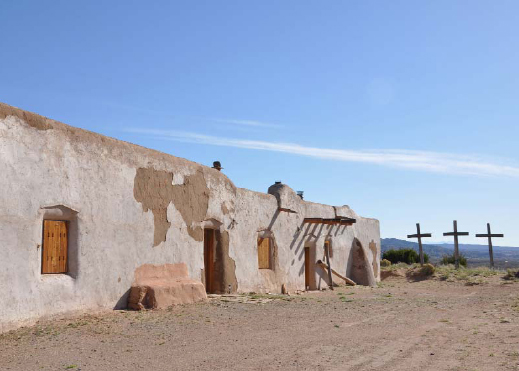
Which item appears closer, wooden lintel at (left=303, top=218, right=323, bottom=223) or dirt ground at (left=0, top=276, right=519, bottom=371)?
dirt ground at (left=0, top=276, right=519, bottom=371)

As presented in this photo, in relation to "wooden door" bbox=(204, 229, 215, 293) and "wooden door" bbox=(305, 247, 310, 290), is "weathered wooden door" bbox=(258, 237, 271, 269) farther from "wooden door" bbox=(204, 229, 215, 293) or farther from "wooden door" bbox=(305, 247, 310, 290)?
"wooden door" bbox=(305, 247, 310, 290)

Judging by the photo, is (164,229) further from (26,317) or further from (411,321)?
(411,321)

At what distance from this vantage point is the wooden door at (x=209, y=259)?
49.0ft

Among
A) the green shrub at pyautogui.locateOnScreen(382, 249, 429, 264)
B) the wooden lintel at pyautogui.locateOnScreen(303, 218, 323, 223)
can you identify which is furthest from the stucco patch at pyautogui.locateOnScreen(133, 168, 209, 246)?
the green shrub at pyautogui.locateOnScreen(382, 249, 429, 264)

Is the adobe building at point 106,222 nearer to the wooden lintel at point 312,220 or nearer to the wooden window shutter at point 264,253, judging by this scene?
the wooden window shutter at point 264,253

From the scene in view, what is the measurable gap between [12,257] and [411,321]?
7845 mm

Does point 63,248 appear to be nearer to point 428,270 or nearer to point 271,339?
point 271,339

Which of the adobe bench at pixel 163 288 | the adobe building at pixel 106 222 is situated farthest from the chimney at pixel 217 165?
the adobe bench at pixel 163 288

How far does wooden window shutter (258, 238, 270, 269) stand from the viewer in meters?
17.2

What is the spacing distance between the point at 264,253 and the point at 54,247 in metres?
8.52

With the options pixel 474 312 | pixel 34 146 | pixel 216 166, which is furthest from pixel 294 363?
pixel 216 166

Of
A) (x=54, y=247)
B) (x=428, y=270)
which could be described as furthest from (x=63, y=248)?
(x=428, y=270)

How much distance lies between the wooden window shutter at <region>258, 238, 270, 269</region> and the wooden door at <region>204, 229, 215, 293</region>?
2.51m

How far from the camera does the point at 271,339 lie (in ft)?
28.4
